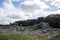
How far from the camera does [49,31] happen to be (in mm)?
89312

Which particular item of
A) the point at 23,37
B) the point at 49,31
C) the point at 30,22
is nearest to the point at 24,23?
the point at 30,22

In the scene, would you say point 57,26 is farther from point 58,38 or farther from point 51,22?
point 58,38

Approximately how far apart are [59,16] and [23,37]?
47.1 metres

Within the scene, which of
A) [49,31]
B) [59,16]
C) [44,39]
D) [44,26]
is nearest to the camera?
[44,39]

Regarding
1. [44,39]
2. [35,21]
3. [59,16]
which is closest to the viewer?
[44,39]

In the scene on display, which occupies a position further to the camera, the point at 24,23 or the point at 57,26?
the point at 24,23

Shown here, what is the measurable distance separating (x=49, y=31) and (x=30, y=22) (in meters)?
37.5

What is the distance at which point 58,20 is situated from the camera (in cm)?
10669

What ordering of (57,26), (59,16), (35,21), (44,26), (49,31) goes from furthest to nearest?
(35,21) → (59,16) → (57,26) → (44,26) → (49,31)

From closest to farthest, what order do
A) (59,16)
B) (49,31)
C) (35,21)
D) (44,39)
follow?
1. (44,39)
2. (49,31)
3. (59,16)
4. (35,21)

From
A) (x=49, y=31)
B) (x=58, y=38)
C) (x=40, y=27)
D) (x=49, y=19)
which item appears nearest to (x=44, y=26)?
(x=40, y=27)

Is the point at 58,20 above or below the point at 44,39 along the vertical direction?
above

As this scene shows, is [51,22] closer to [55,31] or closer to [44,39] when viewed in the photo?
[55,31]

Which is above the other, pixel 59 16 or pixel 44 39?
pixel 59 16
